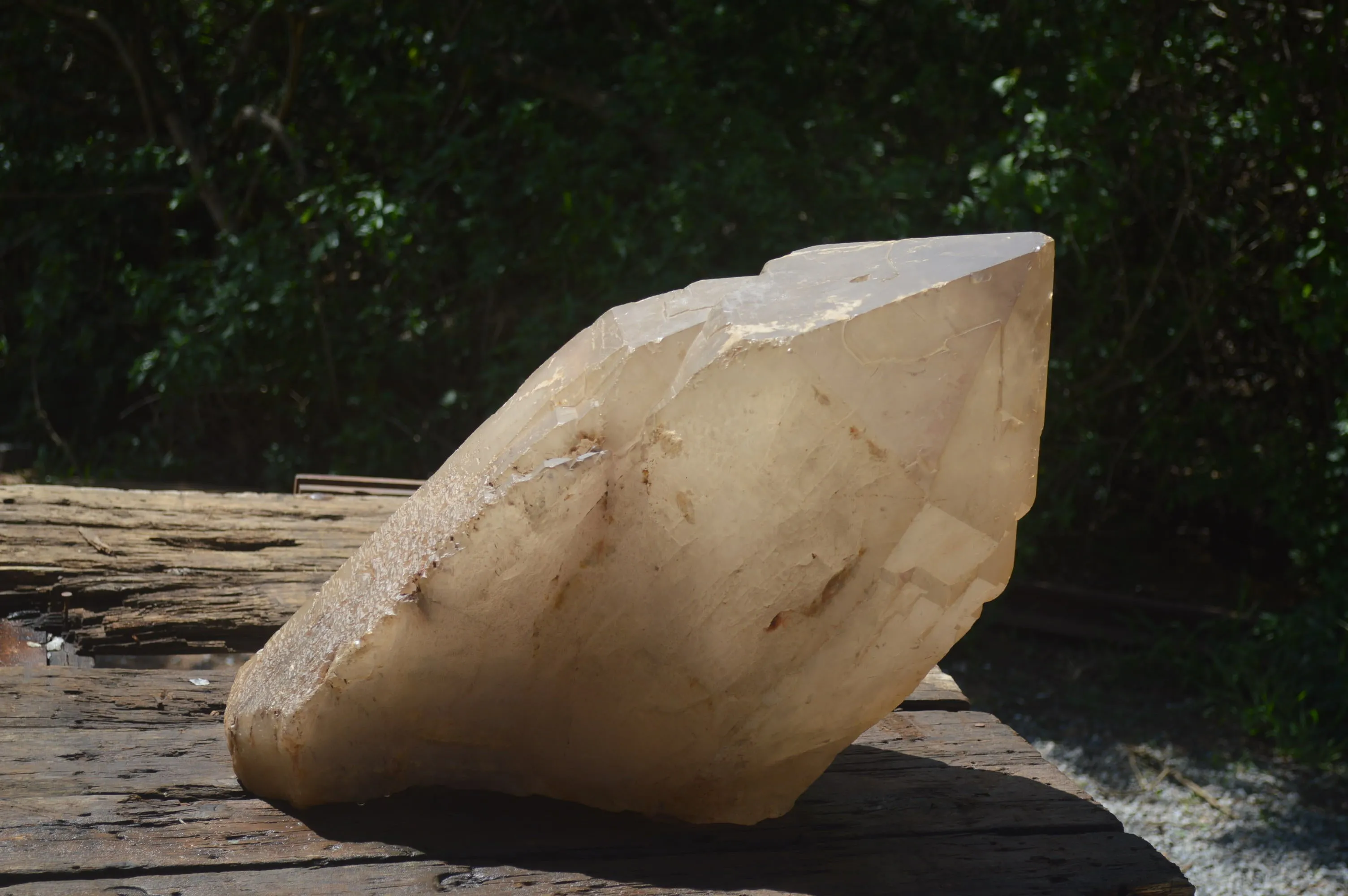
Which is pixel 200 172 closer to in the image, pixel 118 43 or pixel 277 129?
pixel 277 129

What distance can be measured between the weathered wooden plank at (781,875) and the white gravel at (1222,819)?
59.8 inches

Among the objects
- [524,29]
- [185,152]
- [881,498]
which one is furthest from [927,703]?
[185,152]

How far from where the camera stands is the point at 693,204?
469cm

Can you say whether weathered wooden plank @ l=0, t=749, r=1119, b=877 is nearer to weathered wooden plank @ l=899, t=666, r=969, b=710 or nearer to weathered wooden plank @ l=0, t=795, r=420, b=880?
weathered wooden plank @ l=0, t=795, r=420, b=880

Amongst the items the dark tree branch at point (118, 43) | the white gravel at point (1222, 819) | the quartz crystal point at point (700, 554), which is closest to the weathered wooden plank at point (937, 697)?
the quartz crystal point at point (700, 554)

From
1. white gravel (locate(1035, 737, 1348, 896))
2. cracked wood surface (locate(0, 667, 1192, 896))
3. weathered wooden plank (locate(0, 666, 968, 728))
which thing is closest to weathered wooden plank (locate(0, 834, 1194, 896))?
cracked wood surface (locate(0, 667, 1192, 896))

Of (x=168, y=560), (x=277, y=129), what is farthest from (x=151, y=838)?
(x=277, y=129)

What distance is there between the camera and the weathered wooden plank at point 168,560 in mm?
2365

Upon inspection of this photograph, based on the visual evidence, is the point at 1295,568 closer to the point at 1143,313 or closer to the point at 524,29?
the point at 1143,313

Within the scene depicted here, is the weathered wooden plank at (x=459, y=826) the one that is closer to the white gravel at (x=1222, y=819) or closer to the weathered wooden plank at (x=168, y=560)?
the weathered wooden plank at (x=168, y=560)

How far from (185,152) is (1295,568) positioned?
4.95 metres

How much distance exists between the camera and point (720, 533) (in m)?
1.61

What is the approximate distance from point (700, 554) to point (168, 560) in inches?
56.6

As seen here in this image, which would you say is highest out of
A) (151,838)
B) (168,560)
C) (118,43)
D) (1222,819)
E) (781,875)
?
(118,43)
